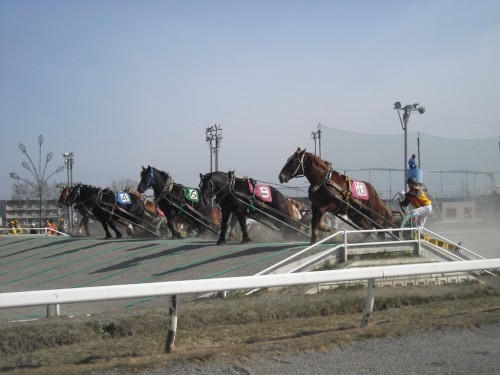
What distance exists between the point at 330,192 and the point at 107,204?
1071cm

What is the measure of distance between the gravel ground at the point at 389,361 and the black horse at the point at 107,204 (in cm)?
1631

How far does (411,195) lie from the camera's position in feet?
49.8

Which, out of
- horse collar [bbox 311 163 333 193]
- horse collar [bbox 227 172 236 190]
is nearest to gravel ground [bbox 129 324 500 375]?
horse collar [bbox 311 163 333 193]

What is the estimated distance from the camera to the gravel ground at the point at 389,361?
5953mm

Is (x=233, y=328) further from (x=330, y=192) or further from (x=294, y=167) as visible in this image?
(x=294, y=167)

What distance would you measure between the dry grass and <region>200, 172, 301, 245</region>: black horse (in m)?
4.95

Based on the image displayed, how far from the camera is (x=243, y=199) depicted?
15734 millimetres

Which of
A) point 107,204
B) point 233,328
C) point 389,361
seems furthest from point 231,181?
point 389,361

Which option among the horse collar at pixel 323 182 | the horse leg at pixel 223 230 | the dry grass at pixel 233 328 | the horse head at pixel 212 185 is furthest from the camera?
the horse leg at pixel 223 230

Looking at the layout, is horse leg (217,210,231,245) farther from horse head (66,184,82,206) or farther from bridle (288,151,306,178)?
horse head (66,184,82,206)

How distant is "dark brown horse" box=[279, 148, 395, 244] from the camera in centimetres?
1386

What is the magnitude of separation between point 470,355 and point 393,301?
3.57 m

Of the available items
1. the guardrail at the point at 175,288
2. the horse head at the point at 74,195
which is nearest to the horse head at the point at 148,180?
the horse head at the point at 74,195

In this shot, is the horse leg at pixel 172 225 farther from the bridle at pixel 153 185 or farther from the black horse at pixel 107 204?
the black horse at pixel 107 204
